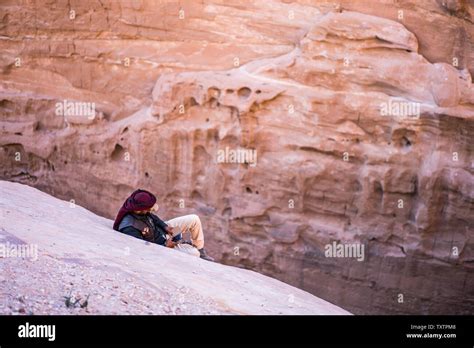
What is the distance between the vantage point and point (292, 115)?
496 inches

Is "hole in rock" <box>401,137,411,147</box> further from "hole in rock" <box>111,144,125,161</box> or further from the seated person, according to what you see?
"hole in rock" <box>111,144,125,161</box>

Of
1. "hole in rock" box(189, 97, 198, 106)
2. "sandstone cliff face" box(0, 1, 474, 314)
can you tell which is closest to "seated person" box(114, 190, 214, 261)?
"sandstone cliff face" box(0, 1, 474, 314)

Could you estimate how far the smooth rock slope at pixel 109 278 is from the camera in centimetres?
533

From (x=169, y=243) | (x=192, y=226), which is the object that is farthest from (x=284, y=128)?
(x=169, y=243)

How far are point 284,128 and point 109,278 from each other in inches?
285

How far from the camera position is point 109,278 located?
5.88 m

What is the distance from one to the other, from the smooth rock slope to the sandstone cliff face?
4.67 meters

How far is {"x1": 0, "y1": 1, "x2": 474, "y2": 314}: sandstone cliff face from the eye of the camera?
12016 mm

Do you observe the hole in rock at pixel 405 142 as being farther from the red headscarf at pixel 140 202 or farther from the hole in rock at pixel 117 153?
the red headscarf at pixel 140 202

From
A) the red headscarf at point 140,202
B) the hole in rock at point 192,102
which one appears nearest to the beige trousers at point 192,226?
the red headscarf at point 140,202

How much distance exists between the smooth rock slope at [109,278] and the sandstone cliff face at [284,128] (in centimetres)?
467

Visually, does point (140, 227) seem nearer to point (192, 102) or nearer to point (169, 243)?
point (169, 243)

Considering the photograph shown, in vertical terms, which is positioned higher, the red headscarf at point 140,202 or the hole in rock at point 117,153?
the red headscarf at point 140,202

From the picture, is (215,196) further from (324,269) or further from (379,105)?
(379,105)
